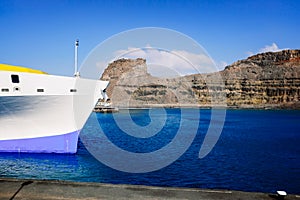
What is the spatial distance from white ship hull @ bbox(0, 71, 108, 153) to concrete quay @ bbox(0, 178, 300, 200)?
34.6 feet

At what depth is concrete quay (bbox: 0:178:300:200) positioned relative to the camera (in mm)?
5996

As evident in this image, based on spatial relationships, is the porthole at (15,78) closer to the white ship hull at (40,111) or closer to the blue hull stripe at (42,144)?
the white ship hull at (40,111)

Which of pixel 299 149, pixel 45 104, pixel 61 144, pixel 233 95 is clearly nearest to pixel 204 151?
pixel 299 149

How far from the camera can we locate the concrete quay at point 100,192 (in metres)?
6.00

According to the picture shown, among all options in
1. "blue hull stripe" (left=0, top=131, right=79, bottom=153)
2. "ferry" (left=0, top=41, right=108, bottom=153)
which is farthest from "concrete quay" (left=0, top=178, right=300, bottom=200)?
"blue hull stripe" (left=0, top=131, right=79, bottom=153)

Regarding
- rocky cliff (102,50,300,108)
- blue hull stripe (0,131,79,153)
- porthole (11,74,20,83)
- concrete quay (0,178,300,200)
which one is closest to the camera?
concrete quay (0,178,300,200)

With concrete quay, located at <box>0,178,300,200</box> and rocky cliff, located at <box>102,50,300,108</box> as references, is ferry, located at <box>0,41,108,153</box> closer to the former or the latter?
concrete quay, located at <box>0,178,300,200</box>

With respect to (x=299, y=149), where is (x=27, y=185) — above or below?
above

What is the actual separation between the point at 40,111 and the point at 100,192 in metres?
12.0

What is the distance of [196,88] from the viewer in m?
174

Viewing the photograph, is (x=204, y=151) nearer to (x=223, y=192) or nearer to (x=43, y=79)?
(x=43, y=79)

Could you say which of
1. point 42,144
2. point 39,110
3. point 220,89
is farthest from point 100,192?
point 220,89

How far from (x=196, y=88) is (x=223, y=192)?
557ft

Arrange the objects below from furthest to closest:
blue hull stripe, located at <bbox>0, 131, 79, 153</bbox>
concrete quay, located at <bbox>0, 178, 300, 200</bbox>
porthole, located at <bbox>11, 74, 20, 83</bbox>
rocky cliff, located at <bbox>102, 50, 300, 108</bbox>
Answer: rocky cliff, located at <bbox>102, 50, 300, 108</bbox>, blue hull stripe, located at <bbox>0, 131, 79, 153</bbox>, porthole, located at <bbox>11, 74, 20, 83</bbox>, concrete quay, located at <bbox>0, 178, 300, 200</bbox>
